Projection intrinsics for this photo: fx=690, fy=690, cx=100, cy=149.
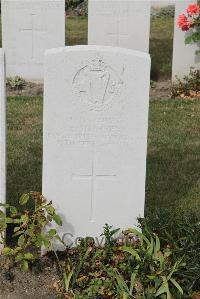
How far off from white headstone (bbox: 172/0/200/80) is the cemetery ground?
0.42 metres

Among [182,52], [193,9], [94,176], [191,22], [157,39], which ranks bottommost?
[94,176]

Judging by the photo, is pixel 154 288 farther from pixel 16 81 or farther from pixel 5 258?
pixel 16 81

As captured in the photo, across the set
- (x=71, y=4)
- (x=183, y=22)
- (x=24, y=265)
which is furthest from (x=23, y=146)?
(x=71, y=4)

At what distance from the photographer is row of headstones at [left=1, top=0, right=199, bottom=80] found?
10234 mm

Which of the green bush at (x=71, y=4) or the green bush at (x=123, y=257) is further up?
the green bush at (x=71, y=4)

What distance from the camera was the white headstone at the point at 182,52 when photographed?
10.2m

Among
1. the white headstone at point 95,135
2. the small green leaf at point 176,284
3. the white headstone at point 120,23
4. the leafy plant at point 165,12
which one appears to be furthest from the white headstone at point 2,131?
the leafy plant at point 165,12

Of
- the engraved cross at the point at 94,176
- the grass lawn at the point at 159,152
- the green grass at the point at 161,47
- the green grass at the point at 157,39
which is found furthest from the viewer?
the green grass at the point at 157,39

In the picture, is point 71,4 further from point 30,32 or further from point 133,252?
point 133,252

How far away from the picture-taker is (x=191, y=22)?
9984 mm

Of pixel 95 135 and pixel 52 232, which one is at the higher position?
pixel 95 135

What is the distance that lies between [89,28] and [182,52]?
1440 mm

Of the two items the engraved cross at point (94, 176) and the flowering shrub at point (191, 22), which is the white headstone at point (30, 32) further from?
the engraved cross at point (94, 176)

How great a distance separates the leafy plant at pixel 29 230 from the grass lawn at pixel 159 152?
106 cm
